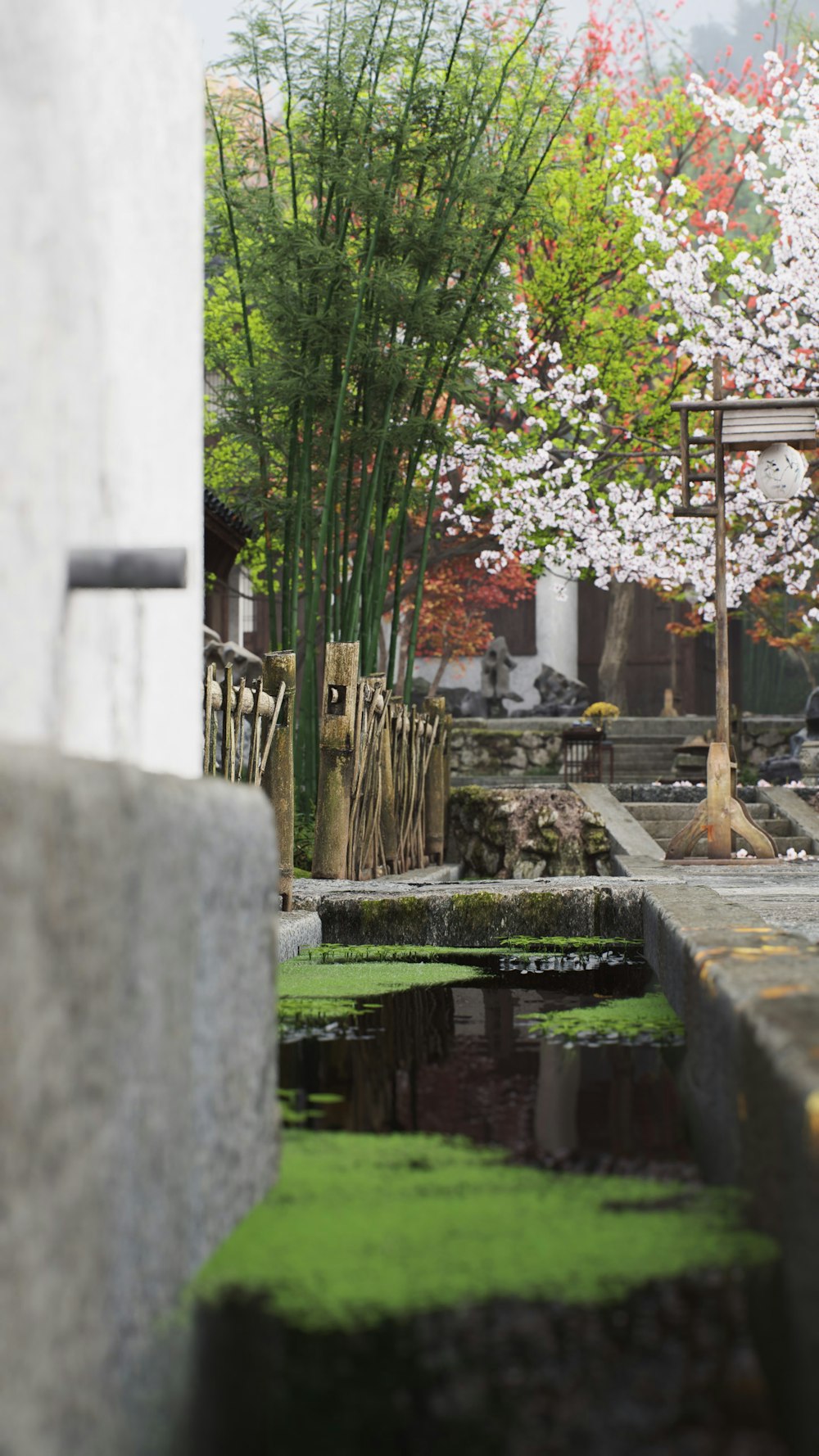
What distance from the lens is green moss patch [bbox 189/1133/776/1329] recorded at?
4.90 feet

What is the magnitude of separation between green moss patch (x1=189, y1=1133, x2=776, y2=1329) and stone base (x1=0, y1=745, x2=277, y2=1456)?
78mm

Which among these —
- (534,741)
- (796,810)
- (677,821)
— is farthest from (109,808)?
(534,741)

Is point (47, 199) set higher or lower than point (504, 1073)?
higher

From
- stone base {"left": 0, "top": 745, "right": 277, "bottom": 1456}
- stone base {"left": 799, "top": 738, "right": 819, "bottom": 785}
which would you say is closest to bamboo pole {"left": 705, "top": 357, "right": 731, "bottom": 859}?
stone base {"left": 799, "top": 738, "right": 819, "bottom": 785}

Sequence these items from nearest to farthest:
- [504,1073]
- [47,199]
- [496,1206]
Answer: [47,199] → [496,1206] → [504,1073]

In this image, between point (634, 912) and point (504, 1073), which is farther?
point (634, 912)

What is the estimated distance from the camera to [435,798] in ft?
29.1

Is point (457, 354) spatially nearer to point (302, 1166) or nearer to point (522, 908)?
point (522, 908)

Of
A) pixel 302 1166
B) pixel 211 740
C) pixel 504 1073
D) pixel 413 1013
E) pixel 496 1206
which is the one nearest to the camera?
pixel 496 1206

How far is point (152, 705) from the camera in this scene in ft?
6.41

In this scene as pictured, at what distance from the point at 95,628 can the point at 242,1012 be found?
48cm

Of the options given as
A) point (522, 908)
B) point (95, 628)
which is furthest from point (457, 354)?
point (95, 628)

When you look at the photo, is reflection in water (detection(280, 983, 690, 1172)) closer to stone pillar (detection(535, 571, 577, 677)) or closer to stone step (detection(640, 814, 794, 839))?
stone step (detection(640, 814, 794, 839))

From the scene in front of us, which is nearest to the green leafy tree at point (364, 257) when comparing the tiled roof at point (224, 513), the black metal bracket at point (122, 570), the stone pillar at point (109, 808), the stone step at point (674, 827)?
the stone step at point (674, 827)
